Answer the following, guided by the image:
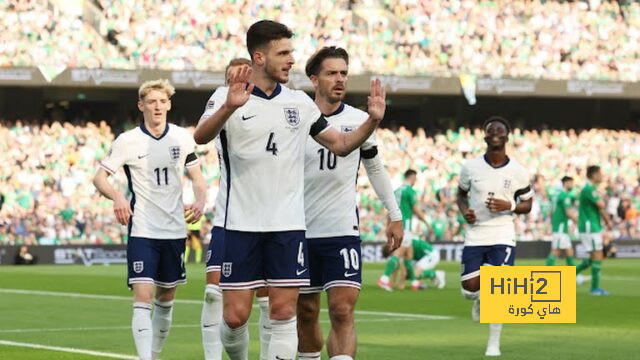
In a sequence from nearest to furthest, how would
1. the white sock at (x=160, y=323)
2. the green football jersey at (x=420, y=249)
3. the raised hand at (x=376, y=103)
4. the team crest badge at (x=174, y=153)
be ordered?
1. the raised hand at (x=376, y=103)
2. the team crest badge at (x=174, y=153)
3. the white sock at (x=160, y=323)
4. the green football jersey at (x=420, y=249)

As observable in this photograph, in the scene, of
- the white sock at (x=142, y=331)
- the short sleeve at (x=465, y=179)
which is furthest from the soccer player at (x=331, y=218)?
the short sleeve at (x=465, y=179)

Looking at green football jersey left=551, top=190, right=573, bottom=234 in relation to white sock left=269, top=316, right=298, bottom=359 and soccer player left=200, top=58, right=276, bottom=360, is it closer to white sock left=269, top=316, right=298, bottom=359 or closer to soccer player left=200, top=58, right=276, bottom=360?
soccer player left=200, top=58, right=276, bottom=360

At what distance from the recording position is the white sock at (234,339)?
10.0m

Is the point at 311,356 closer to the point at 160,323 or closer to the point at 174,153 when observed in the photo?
the point at 160,323

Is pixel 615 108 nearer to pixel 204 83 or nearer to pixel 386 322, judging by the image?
pixel 204 83

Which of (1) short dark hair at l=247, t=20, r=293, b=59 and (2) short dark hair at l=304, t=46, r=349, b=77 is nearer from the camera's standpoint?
(1) short dark hair at l=247, t=20, r=293, b=59

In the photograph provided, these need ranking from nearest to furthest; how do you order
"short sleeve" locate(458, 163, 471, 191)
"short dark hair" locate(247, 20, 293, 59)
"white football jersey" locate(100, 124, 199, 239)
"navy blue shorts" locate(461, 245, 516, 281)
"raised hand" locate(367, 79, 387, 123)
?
"raised hand" locate(367, 79, 387, 123), "short dark hair" locate(247, 20, 293, 59), "white football jersey" locate(100, 124, 199, 239), "navy blue shorts" locate(461, 245, 516, 281), "short sleeve" locate(458, 163, 471, 191)

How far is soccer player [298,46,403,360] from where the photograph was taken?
10.6 metres

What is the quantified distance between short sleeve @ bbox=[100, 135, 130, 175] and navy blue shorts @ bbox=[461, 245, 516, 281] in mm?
4690

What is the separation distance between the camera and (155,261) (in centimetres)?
1252

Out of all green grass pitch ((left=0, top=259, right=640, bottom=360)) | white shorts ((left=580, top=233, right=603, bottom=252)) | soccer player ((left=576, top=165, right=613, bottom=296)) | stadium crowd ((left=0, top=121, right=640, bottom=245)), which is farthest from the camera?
stadium crowd ((left=0, top=121, right=640, bottom=245))

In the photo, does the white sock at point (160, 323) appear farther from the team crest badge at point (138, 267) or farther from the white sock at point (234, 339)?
the white sock at point (234, 339)

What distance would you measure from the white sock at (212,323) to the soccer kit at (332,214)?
4.79ft

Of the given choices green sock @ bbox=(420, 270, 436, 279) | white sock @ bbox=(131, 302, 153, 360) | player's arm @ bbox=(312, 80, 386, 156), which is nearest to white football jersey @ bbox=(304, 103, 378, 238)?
player's arm @ bbox=(312, 80, 386, 156)
